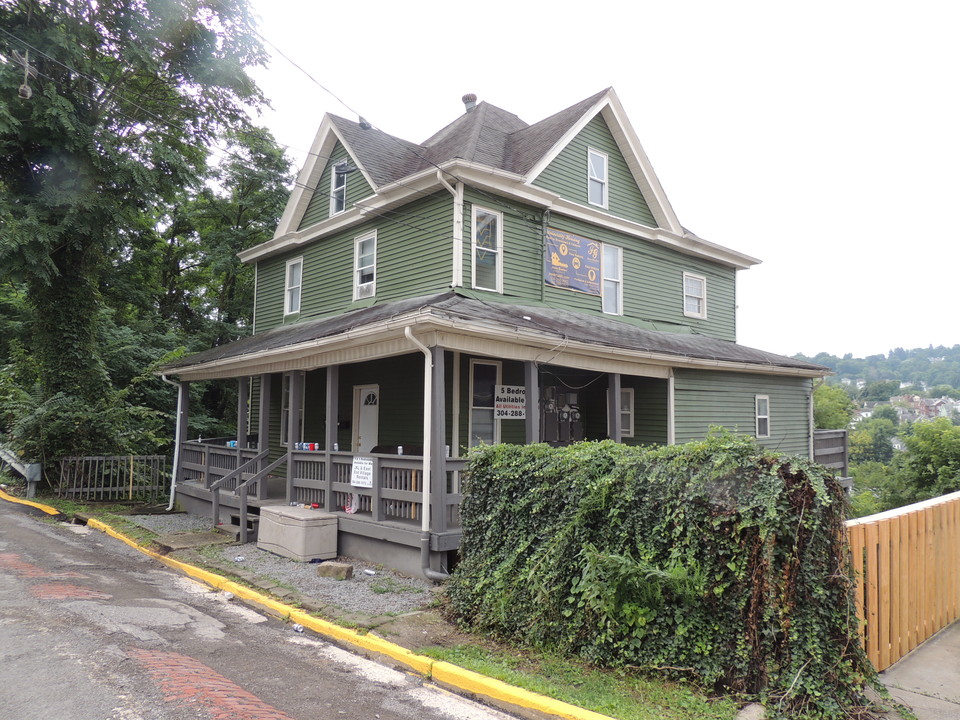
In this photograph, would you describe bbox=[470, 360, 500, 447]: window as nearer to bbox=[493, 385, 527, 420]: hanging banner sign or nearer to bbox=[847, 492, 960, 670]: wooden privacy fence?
bbox=[493, 385, 527, 420]: hanging banner sign

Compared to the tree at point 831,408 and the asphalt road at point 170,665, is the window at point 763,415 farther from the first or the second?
the tree at point 831,408

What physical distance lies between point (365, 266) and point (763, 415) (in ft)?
36.6

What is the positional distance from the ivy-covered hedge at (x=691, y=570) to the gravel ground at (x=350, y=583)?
5.33ft

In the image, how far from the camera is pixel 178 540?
11398 millimetres

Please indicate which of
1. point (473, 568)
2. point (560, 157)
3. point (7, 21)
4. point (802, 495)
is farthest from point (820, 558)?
point (7, 21)

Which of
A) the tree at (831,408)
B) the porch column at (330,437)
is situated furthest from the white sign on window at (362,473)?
the tree at (831,408)

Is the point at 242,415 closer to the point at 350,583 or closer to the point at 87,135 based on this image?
the point at 350,583

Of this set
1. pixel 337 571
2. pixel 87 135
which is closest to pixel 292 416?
pixel 337 571

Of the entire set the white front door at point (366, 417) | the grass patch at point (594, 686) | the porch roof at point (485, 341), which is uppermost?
the porch roof at point (485, 341)

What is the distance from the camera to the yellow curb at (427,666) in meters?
4.74

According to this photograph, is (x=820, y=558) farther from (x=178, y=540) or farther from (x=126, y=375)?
(x=126, y=375)

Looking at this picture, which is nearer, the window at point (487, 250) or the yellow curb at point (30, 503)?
the window at point (487, 250)

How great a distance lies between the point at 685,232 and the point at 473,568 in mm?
13872

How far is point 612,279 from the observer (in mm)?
16125
